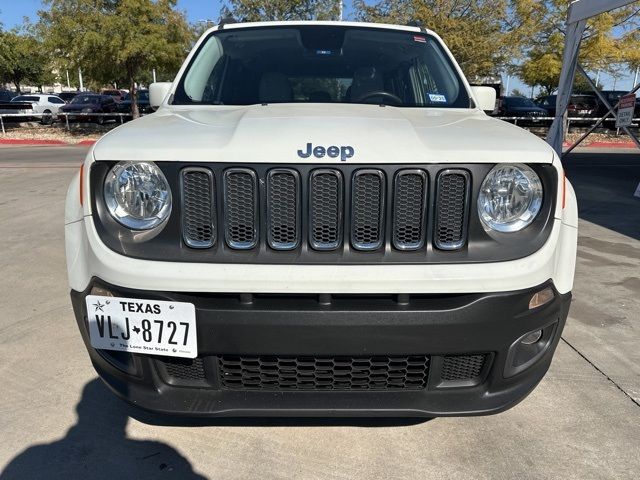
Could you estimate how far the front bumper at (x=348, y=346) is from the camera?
1.85 m

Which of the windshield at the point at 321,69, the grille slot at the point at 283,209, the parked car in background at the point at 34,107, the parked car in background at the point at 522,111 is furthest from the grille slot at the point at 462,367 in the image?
the parked car in background at the point at 34,107

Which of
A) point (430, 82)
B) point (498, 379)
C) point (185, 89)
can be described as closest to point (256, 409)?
point (498, 379)

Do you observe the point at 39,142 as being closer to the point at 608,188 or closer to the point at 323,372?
the point at 608,188

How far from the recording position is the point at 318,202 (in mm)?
1907

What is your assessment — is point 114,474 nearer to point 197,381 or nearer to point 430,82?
point 197,381

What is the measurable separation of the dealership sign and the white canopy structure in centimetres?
31

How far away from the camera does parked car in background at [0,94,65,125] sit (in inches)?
941

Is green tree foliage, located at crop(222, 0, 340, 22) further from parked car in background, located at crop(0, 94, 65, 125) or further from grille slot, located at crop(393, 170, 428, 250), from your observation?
grille slot, located at crop(393, 170, 428, 250)

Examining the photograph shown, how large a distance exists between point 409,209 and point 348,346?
1.80 ft

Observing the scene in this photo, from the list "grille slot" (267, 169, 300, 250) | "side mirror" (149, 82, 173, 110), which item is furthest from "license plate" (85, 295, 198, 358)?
"side mirror" (149, 82, 173, 110)

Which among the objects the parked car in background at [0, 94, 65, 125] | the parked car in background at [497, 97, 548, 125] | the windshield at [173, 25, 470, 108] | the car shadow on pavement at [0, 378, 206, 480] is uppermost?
the windshield at [173, 25, 470, 108]

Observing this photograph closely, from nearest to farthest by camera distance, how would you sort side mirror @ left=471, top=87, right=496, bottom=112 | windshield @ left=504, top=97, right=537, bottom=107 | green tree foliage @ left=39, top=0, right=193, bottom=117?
side mirror @ left=471, top=87, right=496, bottom=112 < green tree foliage @ left=39, top=0, right=193, bottom=117 < windshield @ left=504, top=97, right=537, bottom=107

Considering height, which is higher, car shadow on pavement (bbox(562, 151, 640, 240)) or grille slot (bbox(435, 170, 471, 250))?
grille slot (bbox(435, 170, 471, 250))

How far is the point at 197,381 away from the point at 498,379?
1175 mm
